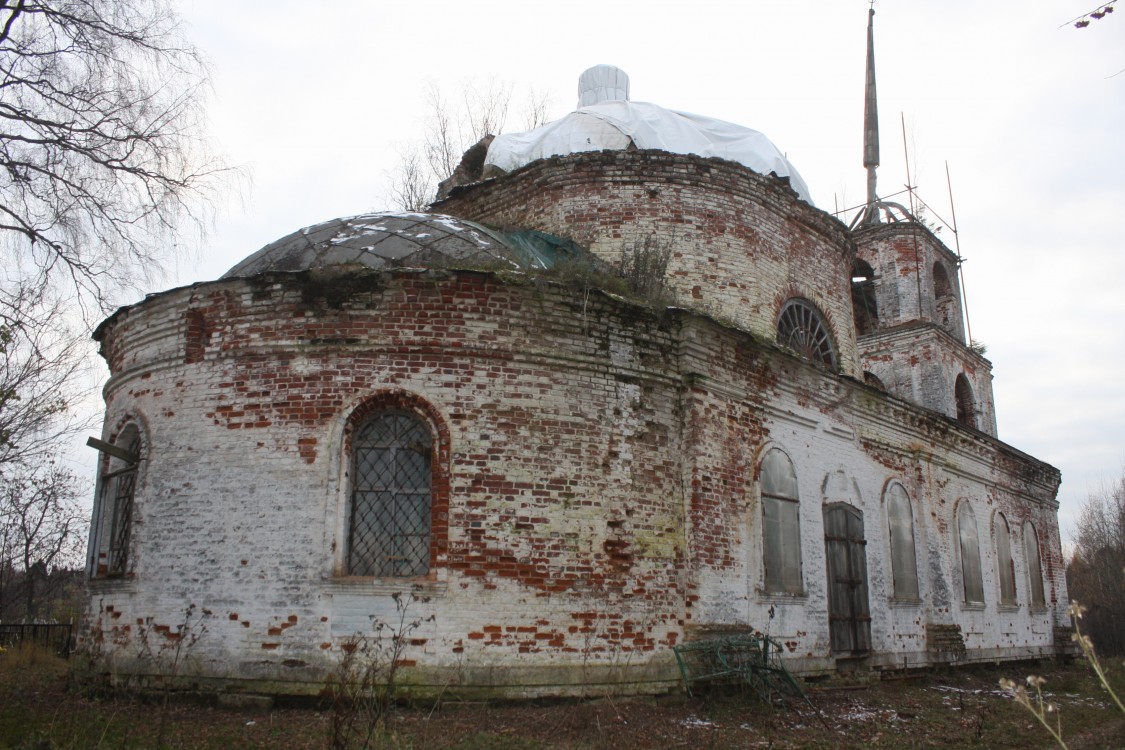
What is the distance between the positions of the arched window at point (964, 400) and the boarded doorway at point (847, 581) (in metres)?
11.4

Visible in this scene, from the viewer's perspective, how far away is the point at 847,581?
447 inches

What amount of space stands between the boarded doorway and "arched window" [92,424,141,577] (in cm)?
780

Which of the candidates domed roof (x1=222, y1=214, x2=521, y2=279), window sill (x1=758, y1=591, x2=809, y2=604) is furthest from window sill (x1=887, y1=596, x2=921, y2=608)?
domed roof (x1=222, y1=214, x2=521, y2=279)

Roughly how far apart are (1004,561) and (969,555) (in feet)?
6.28

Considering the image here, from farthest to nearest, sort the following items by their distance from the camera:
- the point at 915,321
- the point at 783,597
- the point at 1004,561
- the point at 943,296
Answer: the point at 943,296
the point at 915,321
the point at 1004,561
the point at 783,597

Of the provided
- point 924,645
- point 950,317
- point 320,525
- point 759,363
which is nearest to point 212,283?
point 320,525

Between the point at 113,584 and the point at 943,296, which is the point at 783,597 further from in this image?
the point at 943,296

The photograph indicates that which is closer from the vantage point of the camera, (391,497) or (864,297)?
(391,497)

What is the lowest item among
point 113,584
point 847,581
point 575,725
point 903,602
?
point 575,725

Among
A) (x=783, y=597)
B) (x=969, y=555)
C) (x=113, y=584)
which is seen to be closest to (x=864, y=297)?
(x=969, y=555)

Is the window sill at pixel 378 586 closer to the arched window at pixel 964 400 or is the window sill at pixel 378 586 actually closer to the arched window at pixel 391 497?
the arched window at pixel 391 497

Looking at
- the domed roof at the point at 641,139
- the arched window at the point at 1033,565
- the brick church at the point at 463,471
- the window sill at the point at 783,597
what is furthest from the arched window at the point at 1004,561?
the window sill at the point at 783,597

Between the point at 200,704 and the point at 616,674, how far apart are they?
350 cm

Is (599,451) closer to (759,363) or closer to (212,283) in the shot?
(759,363)
